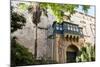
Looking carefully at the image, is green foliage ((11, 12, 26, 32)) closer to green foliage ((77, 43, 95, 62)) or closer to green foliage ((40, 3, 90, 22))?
green foliage ((40, 3, 90, 22))

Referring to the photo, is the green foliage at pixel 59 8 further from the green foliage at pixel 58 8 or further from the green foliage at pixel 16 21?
the green foliage at pixel 16 21

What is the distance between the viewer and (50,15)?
2213 mm

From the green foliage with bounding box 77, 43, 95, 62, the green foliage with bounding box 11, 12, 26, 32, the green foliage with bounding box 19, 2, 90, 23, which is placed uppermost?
the green foliage with bounding box 19, 2, 90, 23

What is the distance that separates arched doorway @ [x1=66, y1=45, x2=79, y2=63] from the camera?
229 cm

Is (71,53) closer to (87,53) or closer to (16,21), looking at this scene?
(87,53)

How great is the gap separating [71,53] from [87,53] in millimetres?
211

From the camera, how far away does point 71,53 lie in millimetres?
2316

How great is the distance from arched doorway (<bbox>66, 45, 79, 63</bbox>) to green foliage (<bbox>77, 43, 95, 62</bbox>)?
63mm

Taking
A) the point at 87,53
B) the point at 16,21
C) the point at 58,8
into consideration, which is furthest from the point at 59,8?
the point at 87,53

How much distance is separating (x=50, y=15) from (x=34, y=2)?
23 centimetres

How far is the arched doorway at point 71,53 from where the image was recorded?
7.53 ft

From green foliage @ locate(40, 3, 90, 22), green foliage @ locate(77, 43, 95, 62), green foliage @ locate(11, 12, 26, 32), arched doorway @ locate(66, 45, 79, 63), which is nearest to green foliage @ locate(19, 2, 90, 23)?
green foliage @ locate(40, 3, 90, 22)
